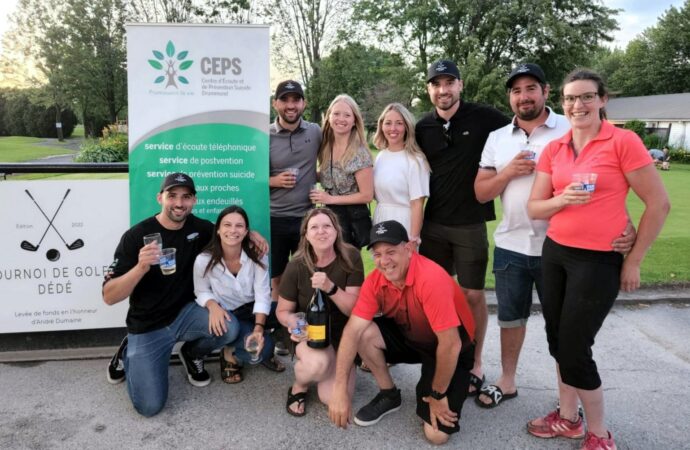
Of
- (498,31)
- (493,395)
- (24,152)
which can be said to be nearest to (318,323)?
(493,395)

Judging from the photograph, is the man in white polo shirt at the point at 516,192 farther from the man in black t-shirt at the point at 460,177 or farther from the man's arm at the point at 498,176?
the man in black t-shirt at the point at 460,177

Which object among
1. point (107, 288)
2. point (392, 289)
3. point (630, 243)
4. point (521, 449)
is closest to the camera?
point (630, 243)

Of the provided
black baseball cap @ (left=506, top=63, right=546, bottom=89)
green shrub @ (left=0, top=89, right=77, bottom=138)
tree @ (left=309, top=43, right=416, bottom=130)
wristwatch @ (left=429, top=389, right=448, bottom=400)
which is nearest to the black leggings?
wristwatch @ (left=429, top=389, right=448, bottom=400)

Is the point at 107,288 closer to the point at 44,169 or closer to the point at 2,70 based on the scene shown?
the point at 44,169

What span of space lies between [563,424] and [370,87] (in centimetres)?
3536

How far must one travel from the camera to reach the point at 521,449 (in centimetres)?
277

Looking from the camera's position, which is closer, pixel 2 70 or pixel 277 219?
pixel 277 219

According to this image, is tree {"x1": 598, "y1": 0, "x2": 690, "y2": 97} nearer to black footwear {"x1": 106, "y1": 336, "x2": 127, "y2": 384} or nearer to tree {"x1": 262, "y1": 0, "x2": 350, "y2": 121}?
tree {"x1": 262, "y1": 0, "x2": 350, "y2": 121}

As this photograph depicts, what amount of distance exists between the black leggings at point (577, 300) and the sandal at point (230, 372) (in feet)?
7.27

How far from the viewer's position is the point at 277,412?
10.4ft

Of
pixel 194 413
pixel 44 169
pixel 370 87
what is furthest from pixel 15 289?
pixel 370 87

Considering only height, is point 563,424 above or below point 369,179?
below

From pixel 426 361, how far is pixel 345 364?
0.53 metres

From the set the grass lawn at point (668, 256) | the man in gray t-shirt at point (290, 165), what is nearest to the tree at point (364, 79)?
the grass lawn at point (668, 256)
